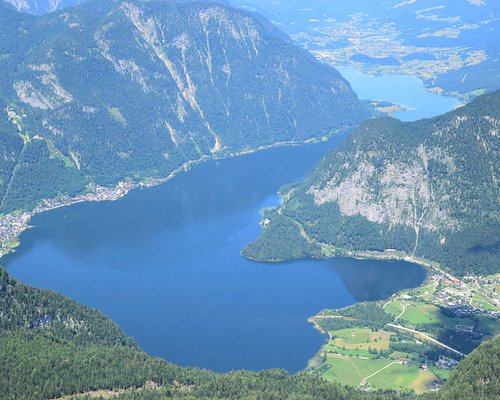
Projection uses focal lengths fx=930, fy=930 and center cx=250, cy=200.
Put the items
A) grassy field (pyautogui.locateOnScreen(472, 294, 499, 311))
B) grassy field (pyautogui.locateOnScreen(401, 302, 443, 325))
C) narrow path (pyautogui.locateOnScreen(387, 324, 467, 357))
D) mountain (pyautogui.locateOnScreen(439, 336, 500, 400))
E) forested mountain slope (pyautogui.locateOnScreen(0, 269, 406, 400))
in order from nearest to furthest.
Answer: mountain (pyautogui.locateOnScreen(439, 336, 500, 400)), forested mountain slope (pyautogui.locateOnScreen(0, 269, 406, 400)), narrow path (pyautogui.locateOnScreen(387, 324, 467, 357)), grassy field (pyautogui.locateOnScreen(401, 302, 443, 325)), grassy field (pyautogui.locateOnScreen(472, 294, 499, 311))

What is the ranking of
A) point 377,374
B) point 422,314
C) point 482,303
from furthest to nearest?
point 482,303 < point 422,314 < point 377,374

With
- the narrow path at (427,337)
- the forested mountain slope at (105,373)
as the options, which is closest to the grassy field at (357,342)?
the narrow path at (427,337)

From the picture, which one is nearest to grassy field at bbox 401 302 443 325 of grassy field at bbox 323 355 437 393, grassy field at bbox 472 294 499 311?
grassy field at bbox 472 294 499 311

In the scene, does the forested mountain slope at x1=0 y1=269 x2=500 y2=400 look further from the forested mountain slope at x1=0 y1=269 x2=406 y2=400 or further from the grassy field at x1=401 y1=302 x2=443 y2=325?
the grassy field at x1=401 y1=302 x2=443 y2=325

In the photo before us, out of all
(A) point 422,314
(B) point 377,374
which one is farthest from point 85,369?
(A) point 422,314

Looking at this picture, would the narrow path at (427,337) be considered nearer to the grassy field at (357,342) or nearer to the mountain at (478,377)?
the grassy field at (357,342)

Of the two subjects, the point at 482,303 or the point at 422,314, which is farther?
the point at 482,303

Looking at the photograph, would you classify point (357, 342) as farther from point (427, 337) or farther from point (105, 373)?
point (105, 373)

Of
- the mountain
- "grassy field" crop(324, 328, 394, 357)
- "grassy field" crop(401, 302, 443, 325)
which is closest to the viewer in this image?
the mountain

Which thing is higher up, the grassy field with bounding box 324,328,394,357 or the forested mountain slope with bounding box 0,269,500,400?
the grassy field with bounding box 324,328,394,357

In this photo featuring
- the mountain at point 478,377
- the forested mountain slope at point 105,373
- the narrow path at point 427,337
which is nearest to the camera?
the mountain at point 478,377

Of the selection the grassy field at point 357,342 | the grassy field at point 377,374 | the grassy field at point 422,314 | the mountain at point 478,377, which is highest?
the grassy field at point 422,314
